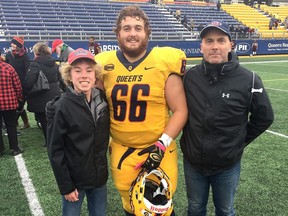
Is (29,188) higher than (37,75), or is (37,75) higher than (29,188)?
(37,75)

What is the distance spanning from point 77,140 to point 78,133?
5 cm

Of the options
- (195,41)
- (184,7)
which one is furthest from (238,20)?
(195,41)

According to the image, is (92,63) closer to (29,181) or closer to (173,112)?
(173,112)

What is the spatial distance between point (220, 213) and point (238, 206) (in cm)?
103

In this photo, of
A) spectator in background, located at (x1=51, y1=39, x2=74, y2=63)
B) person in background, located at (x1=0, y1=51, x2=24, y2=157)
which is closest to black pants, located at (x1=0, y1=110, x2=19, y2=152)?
person in background, located at (x1=0, y1=51, x2=24, y2=157)

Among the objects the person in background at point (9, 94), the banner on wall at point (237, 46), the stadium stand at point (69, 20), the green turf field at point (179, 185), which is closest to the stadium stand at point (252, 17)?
the banner on wall at point (237, 46)

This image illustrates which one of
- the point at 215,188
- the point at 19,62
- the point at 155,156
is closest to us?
the point at 155,156

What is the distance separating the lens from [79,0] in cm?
2536

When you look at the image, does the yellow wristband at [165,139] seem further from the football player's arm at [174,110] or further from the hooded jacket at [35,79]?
the hooded jacket at [35,79]

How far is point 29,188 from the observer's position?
Answer: 3.74 meters

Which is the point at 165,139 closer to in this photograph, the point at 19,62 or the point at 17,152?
the point at 17,152

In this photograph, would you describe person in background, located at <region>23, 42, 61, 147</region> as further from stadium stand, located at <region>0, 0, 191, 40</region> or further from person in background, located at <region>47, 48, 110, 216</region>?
stadium stand, located at <region>0, 0, 191, 40</region>

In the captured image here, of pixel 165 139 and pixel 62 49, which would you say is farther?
pixel 62 49

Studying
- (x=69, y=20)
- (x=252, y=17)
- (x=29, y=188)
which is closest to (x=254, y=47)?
(x=252, y=17)
